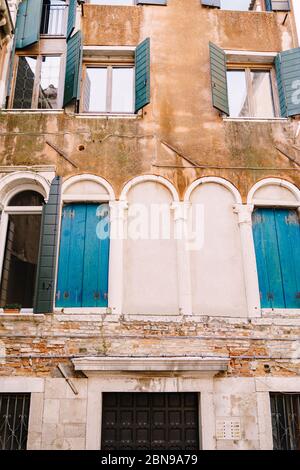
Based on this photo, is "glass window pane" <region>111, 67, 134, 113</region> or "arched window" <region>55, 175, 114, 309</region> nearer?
"arched window" <region>55, 175, 114, 309</region>

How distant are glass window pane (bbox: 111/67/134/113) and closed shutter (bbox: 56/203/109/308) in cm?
235

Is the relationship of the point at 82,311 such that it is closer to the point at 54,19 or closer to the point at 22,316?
the point at 22,316

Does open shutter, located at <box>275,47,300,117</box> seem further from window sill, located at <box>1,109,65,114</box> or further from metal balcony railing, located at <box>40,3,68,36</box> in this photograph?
metal balcony railing, located at <box>40,3,68,36</box>

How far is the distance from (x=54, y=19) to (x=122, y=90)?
2501 mm

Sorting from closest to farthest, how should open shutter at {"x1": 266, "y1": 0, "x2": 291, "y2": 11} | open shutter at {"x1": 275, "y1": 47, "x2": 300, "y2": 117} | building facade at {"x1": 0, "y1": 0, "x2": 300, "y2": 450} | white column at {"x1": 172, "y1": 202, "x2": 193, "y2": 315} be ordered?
building facade at {"x1": 0, "y1": 0, "x2": 300, "y2": 450} < white column at {"x1": 172, "y1": 202, "x2": 193, "y2": 315} < open shutter at {"x1": 275, "y1": 47, "x2": 300, "y2": 117} < open shutter at {"x1": 266, "y1": 0, "x2": 291, "y2": 11}

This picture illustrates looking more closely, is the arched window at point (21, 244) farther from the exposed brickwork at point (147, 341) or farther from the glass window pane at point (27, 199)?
the exposed brickwork at point (147, 341)

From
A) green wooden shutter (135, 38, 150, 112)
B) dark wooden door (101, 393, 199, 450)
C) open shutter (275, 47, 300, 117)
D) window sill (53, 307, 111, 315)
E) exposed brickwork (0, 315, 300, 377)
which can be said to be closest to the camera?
dark wooden door (101, 393, 199, 450)

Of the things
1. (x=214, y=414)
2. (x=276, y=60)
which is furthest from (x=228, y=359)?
(x=276, y=60)

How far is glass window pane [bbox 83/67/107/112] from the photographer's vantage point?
9477mm

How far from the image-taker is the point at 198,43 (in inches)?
383

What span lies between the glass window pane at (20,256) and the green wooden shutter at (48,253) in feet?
2.14

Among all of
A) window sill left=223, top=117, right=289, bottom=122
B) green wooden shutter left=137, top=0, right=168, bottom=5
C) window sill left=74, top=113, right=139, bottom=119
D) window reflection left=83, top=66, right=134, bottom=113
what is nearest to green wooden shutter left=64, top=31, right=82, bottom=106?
window sill left=74, top=113, right=139, bottom=119

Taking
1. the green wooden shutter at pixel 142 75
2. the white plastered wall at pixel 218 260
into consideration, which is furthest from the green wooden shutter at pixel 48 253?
the white plastered wall at pixel 218 260

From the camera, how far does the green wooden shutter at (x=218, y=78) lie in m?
9.12
